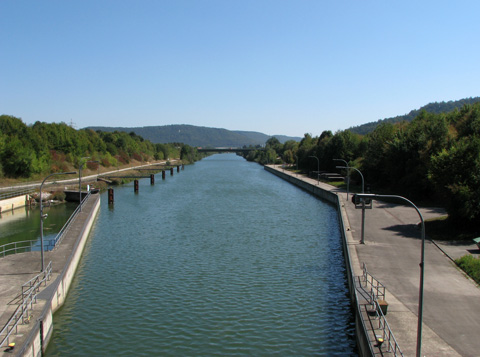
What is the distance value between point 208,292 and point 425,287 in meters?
10.0

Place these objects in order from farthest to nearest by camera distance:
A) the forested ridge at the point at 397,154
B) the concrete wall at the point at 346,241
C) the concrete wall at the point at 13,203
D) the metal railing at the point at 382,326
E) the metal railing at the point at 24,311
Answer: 1. the concrete wall at the point at 13,203
2. the forested ridge at the point at 397,154
3. the concrete wall at the point at 346,241
4. the metal railing at the point at 24,311
5. the metal railing at the point at 382,326

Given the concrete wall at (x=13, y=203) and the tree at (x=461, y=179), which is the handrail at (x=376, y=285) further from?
the concrete wall at (x=13, y=203)

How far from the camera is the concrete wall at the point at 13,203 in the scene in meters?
48.8

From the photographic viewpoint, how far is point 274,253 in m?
29.4

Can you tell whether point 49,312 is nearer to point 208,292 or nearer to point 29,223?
point 208,292

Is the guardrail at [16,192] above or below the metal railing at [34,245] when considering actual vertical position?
above

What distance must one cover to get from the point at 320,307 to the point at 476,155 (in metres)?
17.9

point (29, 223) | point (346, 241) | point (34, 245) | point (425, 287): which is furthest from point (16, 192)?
point (425, 287)

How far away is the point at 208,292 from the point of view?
71.7 ft

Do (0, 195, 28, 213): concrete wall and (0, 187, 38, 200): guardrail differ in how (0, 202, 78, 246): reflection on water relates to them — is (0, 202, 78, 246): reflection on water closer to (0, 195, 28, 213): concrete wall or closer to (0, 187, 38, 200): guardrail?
(0, 195, 28, 213): concrete wall

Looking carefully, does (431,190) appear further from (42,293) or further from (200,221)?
(42,293)

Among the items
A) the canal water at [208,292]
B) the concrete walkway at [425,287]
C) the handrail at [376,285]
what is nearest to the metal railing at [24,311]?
the canal water at [208,292]

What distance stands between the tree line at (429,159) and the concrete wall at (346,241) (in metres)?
6.79

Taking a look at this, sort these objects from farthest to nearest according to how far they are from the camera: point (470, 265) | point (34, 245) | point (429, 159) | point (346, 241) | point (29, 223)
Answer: point (429, 159)
point (29, 223)
point (34, 245)
point (346, 241)
point (470, 265)
